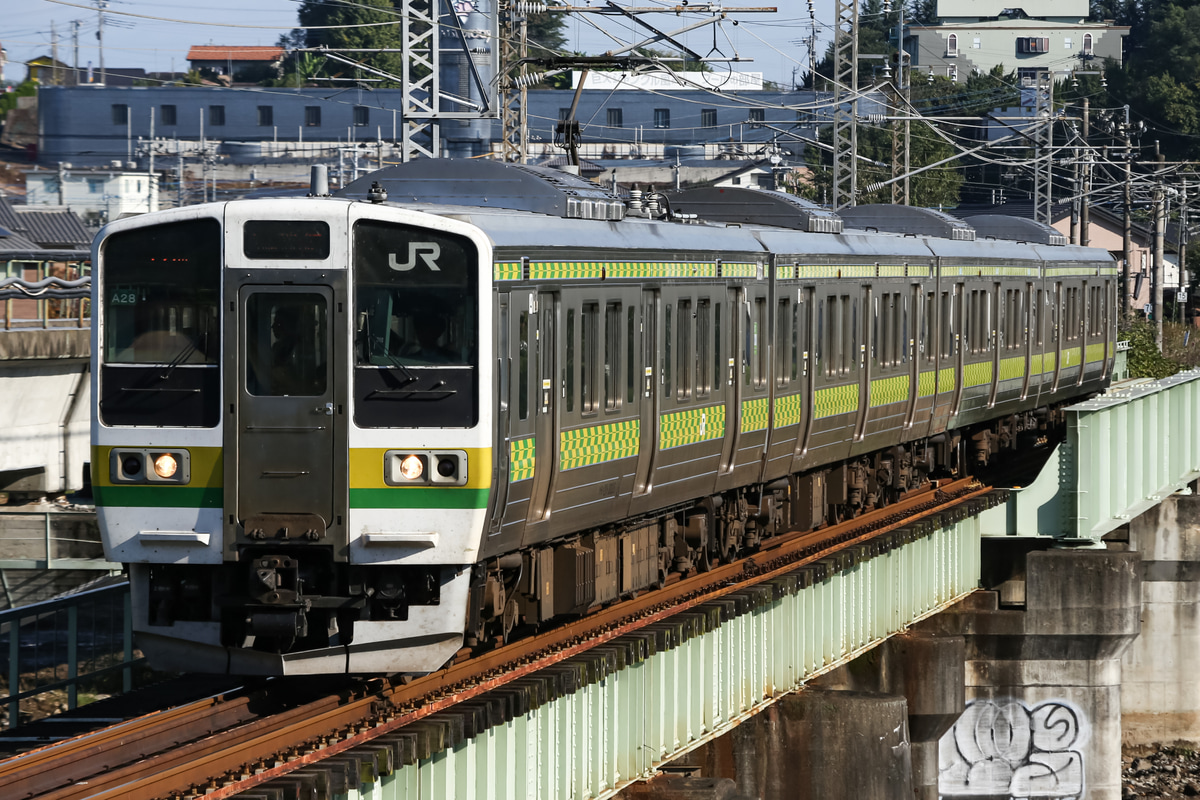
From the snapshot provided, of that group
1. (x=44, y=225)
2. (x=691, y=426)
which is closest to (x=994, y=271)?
(x=691, y=426)

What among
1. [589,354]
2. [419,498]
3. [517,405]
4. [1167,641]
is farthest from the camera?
[1167,641]

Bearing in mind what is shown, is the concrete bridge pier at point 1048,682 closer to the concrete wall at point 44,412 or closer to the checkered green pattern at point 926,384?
the checkered green pattern at point 926,384

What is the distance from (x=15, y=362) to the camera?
83.1ft

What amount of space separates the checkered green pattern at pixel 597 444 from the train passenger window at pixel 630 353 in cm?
21

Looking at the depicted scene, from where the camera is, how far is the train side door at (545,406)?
1118 cm

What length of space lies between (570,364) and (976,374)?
41.9 ft

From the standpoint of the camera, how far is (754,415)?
51.8ft

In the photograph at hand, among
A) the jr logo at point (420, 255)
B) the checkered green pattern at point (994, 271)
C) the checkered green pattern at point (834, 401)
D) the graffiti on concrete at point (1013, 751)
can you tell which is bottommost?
the graffiti on concrete at point (1013, 751)

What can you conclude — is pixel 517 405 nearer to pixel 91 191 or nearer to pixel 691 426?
pixel 691 426

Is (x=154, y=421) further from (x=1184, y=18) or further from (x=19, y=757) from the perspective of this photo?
(x=1184, y=18)

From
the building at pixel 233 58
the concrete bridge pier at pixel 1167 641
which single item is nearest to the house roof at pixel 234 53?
the building at pixel 233 58

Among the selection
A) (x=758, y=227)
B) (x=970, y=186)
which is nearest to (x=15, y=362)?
(x=758, y=227)

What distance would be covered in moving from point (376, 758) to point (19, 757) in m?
1.69

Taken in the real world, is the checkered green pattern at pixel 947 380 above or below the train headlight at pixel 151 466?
below
